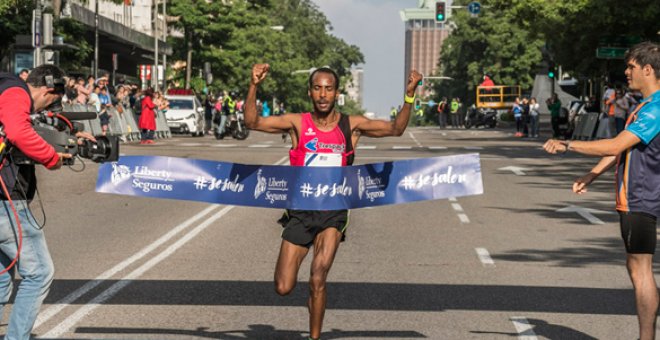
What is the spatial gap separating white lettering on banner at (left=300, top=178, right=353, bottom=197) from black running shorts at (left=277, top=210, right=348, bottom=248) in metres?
0.11

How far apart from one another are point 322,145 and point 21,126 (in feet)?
6.78

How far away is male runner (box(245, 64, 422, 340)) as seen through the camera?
25.8ft

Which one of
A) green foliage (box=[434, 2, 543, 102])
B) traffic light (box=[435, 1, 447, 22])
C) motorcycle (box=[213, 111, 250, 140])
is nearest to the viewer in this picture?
motorcycle (box=[213, 111, 250, 140])

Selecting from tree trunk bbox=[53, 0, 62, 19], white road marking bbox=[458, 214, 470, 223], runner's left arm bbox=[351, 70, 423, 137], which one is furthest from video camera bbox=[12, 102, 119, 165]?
tree trunk bbox=[53, 0, 62, 19]

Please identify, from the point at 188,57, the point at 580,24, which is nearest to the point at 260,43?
the point at 188,57

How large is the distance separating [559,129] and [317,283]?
4585 cm

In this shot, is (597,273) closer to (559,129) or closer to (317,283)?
(317,283)

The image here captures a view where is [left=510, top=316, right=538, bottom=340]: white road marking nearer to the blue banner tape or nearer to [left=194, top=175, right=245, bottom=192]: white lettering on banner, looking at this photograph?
the blue banner tape

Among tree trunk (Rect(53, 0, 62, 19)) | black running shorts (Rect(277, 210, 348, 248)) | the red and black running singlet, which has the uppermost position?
tree trunk (Rect(53, 0, 62, 19))

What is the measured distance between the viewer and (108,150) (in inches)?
288

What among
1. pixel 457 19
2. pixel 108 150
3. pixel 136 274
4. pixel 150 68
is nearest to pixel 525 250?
pixel 136 274

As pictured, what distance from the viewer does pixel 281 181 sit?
848 cm

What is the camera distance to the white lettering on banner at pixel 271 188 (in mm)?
8442

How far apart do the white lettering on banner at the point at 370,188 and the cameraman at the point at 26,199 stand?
1948 mm
